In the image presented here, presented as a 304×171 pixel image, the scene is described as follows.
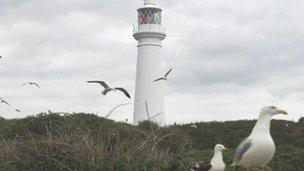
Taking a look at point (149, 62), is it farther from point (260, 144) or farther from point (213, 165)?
point (260, 144)

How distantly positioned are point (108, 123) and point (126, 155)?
26.8ft

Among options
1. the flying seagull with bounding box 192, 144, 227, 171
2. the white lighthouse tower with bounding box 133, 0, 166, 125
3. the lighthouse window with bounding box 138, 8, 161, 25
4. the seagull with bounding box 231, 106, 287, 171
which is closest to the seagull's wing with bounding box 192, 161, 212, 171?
the flying seagull with bounding box 192, 144, 227, 171

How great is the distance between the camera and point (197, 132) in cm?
2197

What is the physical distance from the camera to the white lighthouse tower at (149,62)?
3238cm

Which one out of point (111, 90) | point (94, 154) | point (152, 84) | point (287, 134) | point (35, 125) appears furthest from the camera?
point (152, 84)

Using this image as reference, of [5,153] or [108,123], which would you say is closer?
[5,153]

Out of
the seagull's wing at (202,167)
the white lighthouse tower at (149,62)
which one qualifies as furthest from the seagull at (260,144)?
the white lighthouse tower at (149,62)

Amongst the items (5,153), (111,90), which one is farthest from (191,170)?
(5,153)

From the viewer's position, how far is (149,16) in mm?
33719

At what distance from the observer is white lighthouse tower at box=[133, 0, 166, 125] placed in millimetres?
32375

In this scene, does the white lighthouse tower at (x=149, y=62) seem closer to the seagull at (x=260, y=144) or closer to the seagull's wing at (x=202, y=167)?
the seagull's wing at (x=202, y=167)

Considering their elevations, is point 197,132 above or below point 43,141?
above

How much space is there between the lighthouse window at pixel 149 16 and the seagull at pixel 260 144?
25.3 metres

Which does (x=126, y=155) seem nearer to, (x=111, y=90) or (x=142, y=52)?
(x=111, y=90)
